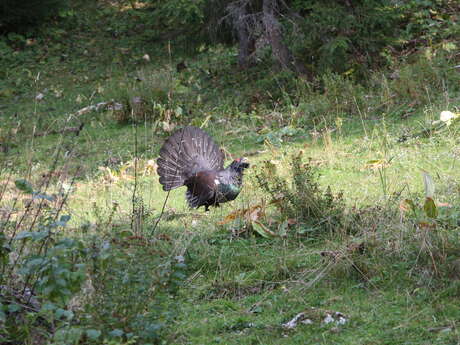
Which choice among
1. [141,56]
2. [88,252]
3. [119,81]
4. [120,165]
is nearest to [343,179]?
[120,165]

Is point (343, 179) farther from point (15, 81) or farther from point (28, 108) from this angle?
point (15, 81)

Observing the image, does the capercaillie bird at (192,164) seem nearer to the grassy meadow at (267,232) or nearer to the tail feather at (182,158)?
the tail feather at (182,158)

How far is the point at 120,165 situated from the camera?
31.4 ft

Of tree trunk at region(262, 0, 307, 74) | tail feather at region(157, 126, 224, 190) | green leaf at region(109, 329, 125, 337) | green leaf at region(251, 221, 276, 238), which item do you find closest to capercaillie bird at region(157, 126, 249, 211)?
tail feather at region(157, 126, 224, 190)

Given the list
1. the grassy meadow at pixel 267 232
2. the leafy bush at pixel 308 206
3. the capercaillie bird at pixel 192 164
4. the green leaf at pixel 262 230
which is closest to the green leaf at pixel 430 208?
the grassy meadow at pixel 267 232

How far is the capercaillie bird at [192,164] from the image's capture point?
7.38 metres

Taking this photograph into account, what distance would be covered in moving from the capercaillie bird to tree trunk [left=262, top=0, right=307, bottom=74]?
4.53 meters

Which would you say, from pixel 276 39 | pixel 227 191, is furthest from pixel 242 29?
pixel 227 191

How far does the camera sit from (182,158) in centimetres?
773

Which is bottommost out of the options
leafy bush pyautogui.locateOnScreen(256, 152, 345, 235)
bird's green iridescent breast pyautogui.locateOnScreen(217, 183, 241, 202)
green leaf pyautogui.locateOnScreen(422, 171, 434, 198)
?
bird's green iridescent breast pyautogui.locateOnScreen(217, 183, 241, 202)

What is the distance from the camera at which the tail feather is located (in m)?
7.70

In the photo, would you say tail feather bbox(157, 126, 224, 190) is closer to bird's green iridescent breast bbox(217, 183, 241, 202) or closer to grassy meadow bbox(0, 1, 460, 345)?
grassy meadow bbox(0, 1, 460, 345)

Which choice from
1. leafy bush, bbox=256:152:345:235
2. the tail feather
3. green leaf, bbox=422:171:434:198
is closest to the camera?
green leaf, bbox=422:171:434:198

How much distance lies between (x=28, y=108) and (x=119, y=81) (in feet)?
6.42
